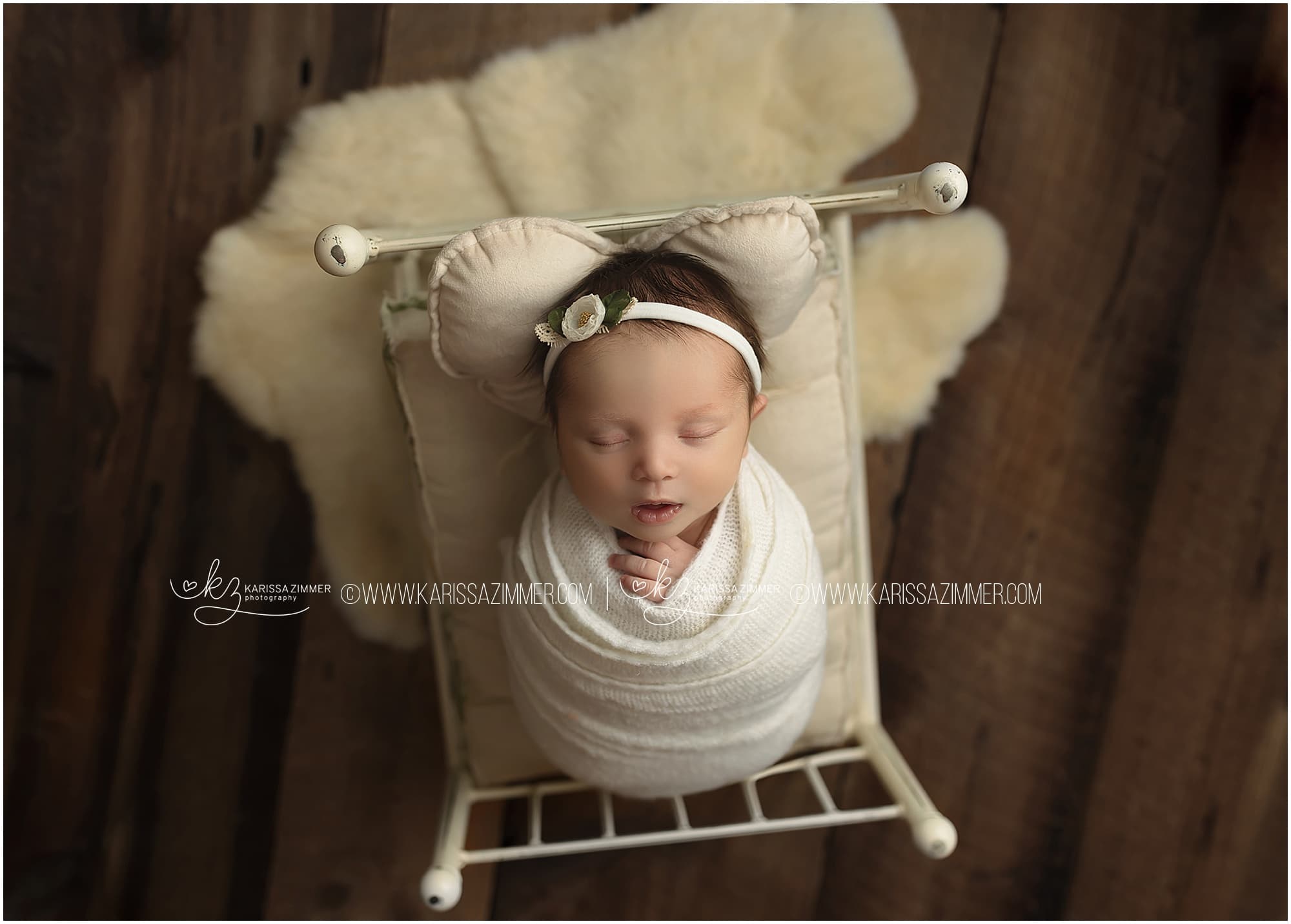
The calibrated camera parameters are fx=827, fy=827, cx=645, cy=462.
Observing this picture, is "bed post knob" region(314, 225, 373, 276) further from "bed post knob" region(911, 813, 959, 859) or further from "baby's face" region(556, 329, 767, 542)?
"bed post knob" region(911, 813, 959, 859)

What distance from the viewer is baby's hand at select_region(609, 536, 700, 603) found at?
33.6 inches

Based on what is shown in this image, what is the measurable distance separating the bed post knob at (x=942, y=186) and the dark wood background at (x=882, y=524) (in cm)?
55

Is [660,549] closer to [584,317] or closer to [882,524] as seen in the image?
[584,317]

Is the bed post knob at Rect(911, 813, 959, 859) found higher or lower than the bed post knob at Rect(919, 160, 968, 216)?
lower

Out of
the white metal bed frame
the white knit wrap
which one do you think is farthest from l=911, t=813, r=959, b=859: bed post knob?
the white knit wrap

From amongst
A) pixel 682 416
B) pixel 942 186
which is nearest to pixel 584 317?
pixel 682 416

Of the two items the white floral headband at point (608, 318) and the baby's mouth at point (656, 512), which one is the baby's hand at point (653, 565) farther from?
the white floral headband at point (608, 318)

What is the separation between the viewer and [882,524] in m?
1.33

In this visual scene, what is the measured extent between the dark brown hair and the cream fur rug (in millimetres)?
421

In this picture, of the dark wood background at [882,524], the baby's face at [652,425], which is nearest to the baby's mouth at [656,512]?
the baby's face at [652,425]

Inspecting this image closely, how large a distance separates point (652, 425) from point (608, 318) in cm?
11

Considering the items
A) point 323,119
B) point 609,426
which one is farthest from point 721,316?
point 323,119

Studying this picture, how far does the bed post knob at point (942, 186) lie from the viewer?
756 mm

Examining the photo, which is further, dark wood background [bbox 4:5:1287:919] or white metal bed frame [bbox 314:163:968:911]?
dark wood background [bbox 4:5:1287:919]
